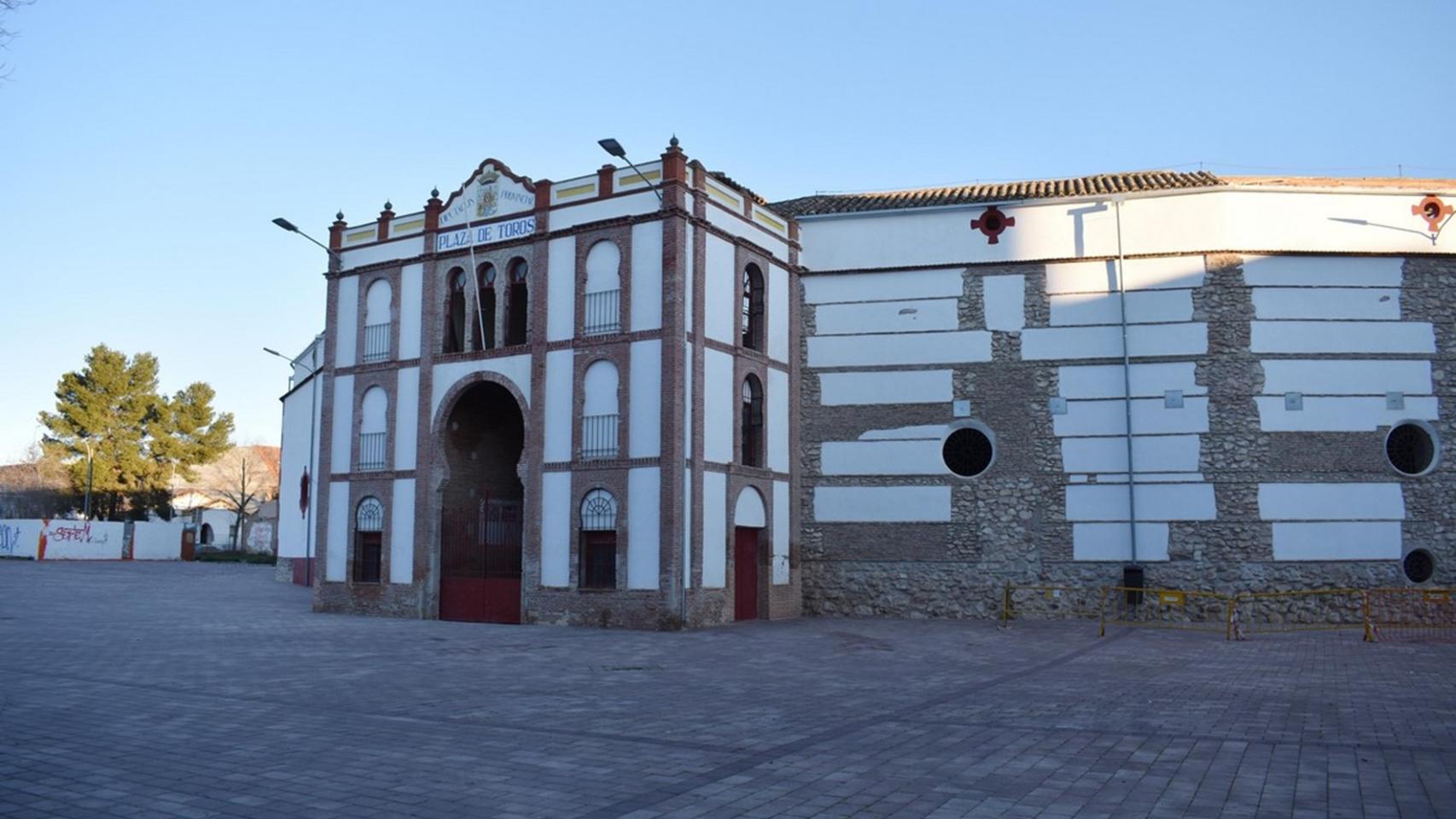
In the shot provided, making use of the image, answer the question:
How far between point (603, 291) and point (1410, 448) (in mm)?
18043

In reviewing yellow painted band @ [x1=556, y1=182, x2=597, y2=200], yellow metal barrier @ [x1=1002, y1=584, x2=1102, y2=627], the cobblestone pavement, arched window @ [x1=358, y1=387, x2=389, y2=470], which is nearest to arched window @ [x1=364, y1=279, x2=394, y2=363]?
arched window @ [x1=358, y1=387, x2=389, y2=470]

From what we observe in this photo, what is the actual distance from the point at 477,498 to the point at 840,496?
8.58m

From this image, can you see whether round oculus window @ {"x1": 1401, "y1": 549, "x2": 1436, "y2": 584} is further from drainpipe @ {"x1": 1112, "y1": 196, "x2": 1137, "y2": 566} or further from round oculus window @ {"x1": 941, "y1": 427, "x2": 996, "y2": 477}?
round oculus window @ {"x1": 941, "y1": 427, "x2": 996, "y2": 477}

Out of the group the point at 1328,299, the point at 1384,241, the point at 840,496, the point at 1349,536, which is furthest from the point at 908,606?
the point at 1384,241

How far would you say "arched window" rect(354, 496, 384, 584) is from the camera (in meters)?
25.9

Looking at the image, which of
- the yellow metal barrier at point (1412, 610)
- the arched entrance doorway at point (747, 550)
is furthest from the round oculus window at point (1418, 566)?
the arched entrance doorway at point (747, 550)

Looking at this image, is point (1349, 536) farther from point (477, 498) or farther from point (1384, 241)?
point (477, 498)

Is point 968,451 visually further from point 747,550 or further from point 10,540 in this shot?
point 10,540

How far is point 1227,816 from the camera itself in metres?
6.50

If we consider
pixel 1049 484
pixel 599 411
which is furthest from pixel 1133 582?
pixel 599 411

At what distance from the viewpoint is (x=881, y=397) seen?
25.6 m

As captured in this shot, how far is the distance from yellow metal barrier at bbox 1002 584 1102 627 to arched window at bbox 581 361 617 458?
9204 mm

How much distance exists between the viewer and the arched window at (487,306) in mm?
25078

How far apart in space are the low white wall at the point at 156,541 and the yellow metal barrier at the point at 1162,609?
2080 inches
